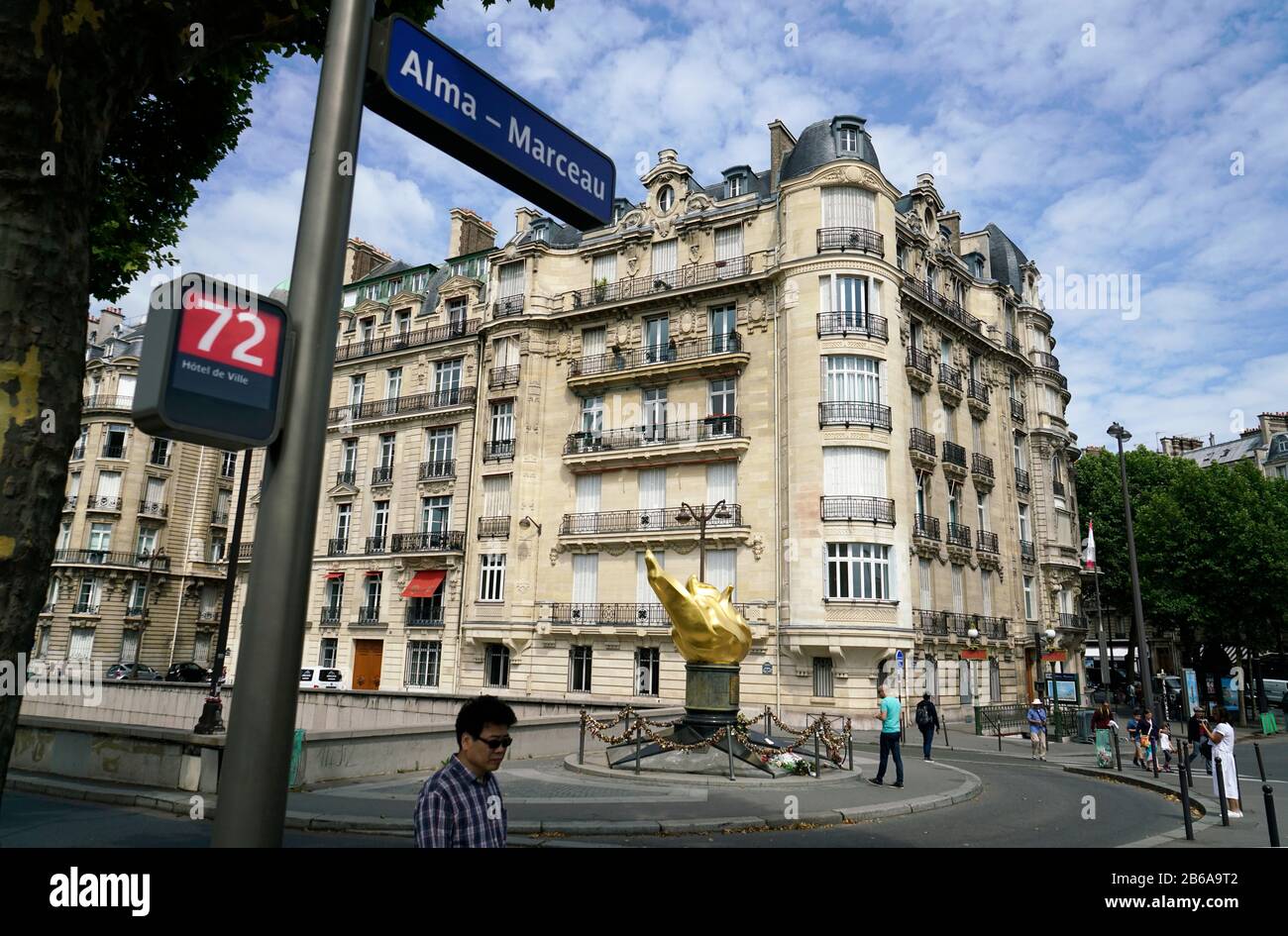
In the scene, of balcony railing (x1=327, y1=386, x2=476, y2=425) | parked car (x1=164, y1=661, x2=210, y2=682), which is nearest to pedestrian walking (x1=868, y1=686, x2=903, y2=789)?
balcony railing (x1=327, y1=386, x2=476, y2=425)

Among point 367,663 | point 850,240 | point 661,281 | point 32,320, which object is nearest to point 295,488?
point 32,320

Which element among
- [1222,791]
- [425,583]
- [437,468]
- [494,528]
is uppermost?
[437,468]

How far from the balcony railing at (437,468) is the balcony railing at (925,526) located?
20225 mm

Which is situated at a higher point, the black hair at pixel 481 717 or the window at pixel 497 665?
the black hair at pixel 481 717

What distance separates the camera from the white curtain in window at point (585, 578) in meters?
33.8

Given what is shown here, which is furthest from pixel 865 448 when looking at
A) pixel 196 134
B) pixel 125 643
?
pixel 125 643

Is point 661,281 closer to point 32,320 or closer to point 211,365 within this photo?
point 32,320

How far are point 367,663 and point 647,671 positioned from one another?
14626mm

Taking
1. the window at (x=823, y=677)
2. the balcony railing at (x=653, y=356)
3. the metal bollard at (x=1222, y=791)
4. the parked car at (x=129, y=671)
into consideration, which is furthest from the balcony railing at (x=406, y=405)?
the metal bollard at (x=1222, y=791)

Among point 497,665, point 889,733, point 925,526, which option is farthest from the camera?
point 497,665

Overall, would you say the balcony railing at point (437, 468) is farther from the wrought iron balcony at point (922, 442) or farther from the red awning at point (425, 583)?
the wrought iron balcony at point (922, 442)

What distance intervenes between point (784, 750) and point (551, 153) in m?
14.2

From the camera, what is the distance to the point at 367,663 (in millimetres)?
38594
